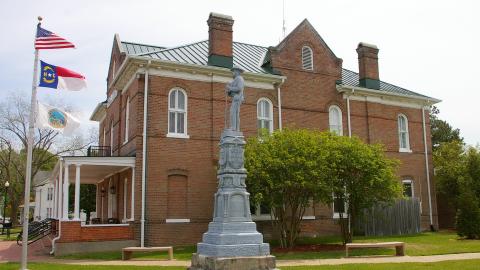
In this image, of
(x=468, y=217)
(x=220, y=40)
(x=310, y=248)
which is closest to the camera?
(x=310, y=248)

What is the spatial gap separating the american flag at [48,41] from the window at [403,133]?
756 inches

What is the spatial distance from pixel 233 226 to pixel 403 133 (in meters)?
19.2

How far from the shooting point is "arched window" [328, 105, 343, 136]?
25.2 meters

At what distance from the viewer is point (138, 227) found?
19.5 meters

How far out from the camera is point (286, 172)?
707 inches

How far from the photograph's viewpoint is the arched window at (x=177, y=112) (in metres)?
21.0

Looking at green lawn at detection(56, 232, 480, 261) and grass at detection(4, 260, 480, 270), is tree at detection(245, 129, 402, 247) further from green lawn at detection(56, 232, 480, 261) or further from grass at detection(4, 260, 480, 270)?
grass at detection(4, 260, 480, 270)

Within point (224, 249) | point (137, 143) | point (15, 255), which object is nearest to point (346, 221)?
point (137, 143)

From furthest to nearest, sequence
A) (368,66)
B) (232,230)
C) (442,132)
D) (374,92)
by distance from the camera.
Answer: (442,132)
(368,66)
(374,92)
(232,230)

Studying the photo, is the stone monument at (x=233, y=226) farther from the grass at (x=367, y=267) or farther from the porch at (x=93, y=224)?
the porch at (x=93, y=224)

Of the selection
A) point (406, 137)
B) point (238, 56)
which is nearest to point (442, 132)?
point (406, 137)

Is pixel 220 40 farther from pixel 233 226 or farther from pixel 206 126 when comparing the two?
pixel 233 226

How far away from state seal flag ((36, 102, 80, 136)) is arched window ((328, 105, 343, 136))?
47.5ft

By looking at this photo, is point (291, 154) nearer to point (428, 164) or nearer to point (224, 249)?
point (224, 249)
